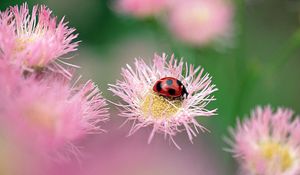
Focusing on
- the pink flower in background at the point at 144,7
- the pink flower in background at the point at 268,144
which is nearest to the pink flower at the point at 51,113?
the pink flower in background at the point at 268,144

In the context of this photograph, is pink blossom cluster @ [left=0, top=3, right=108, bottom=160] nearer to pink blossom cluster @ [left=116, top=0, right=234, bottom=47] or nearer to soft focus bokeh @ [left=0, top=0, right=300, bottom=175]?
soft focus bokeh @ [left=0, top=0, right=300, bottom=175]

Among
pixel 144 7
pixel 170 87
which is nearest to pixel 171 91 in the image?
pixel 170 87

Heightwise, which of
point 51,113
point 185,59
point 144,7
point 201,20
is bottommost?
point 51,113

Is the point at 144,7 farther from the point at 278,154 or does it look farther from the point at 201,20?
the point at 278,154

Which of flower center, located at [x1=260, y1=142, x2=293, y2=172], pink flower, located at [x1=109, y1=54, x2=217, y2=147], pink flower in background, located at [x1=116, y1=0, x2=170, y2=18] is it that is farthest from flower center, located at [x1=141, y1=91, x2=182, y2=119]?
pink flower in background, located at [x1=116, y1=0, x2=170, y2=18]

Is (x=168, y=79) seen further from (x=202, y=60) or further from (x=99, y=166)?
(x=202, y=60)

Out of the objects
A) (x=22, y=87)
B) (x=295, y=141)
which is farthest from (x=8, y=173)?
(x=295, y=141)
